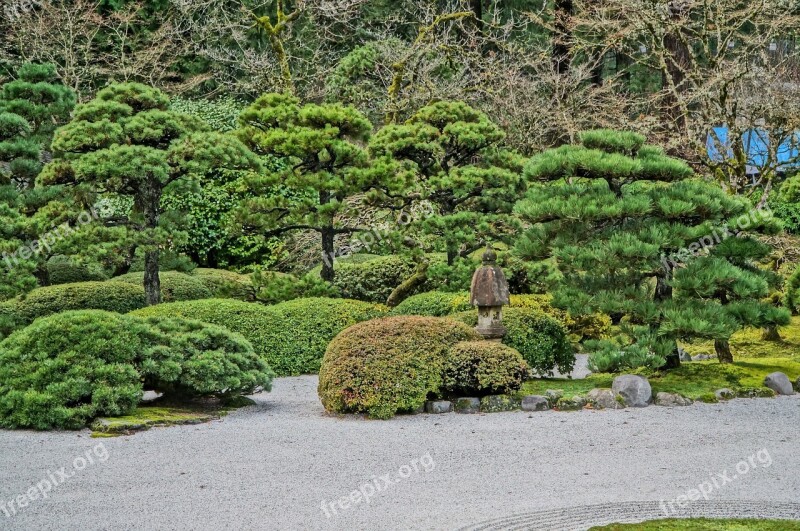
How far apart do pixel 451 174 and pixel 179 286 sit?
4.49 m

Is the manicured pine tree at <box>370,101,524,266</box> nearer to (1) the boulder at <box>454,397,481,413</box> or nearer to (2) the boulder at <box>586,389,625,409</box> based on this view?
(1) the boulder at <box>454,397,481,413</box>

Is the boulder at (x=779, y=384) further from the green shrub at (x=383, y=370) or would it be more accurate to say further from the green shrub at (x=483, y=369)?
the green shrub at (x=383, y=370)

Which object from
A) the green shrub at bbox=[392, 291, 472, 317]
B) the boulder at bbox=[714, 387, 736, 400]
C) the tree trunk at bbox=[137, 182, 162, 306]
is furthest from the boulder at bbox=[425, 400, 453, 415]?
the tree trunk at bbox=[137, 182, 162, 306]

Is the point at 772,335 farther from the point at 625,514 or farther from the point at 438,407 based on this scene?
the point at 625,514

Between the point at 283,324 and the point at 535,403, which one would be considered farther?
the point at 283,324

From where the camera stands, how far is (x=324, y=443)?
7.28 metres

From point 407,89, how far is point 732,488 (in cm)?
1210

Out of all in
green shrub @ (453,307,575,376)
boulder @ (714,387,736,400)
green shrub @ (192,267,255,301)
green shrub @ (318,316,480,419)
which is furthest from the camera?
green shrub @ (192,267,255,301)

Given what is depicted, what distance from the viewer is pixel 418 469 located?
6434mm

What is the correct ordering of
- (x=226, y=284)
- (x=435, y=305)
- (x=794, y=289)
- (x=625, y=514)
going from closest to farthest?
(x=625, y=514) → (x=435, y=305) → (x=794, y=289) → (x=226, y=284)

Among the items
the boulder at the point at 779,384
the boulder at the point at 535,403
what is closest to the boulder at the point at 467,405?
the boulder at the point at 535,403

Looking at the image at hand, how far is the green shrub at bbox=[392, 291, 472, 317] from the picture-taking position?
1102 centimetres

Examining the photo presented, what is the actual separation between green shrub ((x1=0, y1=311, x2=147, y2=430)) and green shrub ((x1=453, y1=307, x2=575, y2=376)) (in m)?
3.58

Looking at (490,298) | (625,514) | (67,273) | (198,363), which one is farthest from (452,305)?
(67,273)
